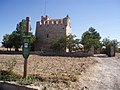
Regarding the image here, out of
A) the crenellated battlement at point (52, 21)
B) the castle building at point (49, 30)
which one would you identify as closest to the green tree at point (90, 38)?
the castle building at point (49, 30)

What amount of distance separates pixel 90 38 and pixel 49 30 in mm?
9563

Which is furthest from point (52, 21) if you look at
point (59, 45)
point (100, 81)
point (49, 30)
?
point (100, 81)

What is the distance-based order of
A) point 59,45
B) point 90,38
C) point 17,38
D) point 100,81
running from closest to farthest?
point 100,81, point 59,45, point 90,38, point 17,38

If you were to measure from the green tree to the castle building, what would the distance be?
14.6 ft

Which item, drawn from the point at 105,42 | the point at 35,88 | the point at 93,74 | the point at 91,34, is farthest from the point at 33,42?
the point at 35,88

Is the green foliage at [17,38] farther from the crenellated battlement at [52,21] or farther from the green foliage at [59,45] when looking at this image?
the green foliage at [59,45]

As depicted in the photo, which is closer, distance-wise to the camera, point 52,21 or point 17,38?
point 17,38

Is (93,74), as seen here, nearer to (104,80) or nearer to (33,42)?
(104,80)

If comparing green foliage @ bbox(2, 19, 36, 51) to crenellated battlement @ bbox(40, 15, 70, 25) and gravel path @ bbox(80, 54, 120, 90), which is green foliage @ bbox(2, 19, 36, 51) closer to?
crenellated battlement @ bbox(40, 15, 70, 25)

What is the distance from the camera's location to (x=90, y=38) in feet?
131

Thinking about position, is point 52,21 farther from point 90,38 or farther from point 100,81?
point 100,81

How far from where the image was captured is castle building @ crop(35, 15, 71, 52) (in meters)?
44.0

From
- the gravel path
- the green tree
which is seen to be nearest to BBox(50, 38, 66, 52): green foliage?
the green tree

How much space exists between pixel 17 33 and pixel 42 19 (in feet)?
20.4
